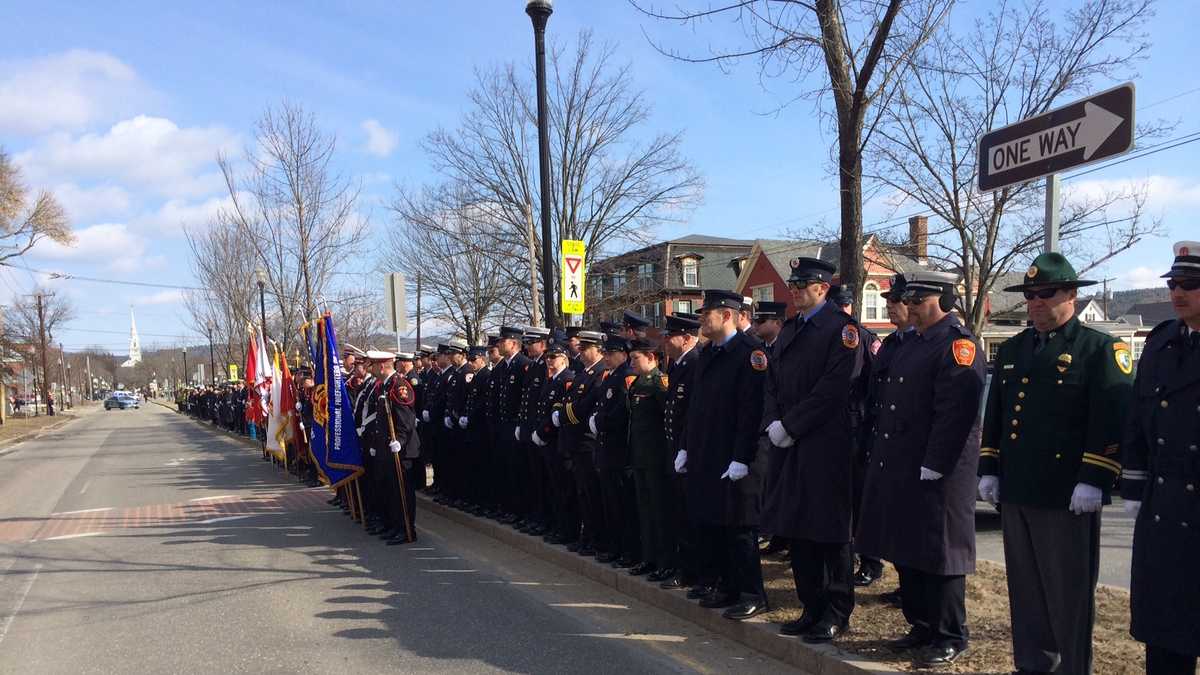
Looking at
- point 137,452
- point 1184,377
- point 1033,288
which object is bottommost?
point 137,452

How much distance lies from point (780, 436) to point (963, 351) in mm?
1151

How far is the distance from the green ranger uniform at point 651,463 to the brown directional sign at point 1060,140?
3.01 metres

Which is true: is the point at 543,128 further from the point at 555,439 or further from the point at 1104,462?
the point at 1104,462

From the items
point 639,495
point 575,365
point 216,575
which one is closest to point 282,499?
point 216,575

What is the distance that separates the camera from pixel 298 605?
6.77 metres

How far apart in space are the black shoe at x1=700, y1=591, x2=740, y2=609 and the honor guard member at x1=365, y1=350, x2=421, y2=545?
4500 mm

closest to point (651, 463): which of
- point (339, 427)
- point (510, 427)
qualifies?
point (510, 427)

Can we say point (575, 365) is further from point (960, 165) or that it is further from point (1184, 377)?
point (960, 165)

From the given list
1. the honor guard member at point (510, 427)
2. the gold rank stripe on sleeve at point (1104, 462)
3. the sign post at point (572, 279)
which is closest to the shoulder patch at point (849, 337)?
the gold rank stripe on sleeve at point (1104, 462)

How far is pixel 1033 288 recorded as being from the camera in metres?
4.09

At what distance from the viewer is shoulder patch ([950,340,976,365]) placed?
4.52 m

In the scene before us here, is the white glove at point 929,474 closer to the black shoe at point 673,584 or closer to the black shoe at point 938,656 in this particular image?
the black shoe at point 938,656

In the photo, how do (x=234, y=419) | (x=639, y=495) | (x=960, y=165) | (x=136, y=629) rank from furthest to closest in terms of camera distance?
(x=234, y=419) < (x=960, y=165) < (x=639, y=495) < (x=136, y=629)

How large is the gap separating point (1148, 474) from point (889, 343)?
2.27m
